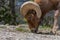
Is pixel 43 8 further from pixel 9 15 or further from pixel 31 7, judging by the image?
pixel 9 15

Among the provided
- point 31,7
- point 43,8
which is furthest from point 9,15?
point 31,7

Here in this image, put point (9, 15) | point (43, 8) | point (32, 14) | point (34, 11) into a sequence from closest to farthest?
point (32, 14), point (34, 11), point (43, 8), point (9, 15)

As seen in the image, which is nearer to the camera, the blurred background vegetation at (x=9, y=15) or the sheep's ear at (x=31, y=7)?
the sheep's ear at (x=31, y=7)

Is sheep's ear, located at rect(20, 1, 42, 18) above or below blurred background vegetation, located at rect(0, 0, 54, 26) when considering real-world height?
above

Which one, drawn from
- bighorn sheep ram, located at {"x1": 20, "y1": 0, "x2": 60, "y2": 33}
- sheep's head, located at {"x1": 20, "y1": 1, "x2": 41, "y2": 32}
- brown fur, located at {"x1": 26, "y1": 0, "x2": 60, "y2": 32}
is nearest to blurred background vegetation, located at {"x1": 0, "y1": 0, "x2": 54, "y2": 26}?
brown fur, located at {"x1": 26, "y1": 0, "x2": 60, "y2": 32}

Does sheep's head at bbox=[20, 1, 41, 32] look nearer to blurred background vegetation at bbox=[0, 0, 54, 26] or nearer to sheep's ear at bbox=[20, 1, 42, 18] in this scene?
sheep's ear at bbox=[20, 1, 42, 18]

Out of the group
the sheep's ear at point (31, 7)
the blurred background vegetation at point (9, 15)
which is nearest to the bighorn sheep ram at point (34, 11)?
the sheep's ear at point (31, 7)

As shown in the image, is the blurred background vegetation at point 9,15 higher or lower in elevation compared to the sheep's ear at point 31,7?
lower

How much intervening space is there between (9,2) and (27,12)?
16.8ft

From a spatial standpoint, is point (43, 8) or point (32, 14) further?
point (43, 8)

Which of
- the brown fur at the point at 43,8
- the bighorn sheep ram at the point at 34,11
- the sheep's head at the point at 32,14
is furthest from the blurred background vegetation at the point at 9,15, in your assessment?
the sheep's head at the point at 32,14

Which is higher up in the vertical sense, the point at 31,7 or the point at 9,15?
the point at 31,7

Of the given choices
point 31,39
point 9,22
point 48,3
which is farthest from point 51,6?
point 9,22

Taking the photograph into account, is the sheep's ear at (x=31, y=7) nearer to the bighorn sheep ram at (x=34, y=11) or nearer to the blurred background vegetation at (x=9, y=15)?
the bighorn sheep ram at (x=34, y=11)
